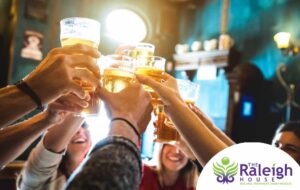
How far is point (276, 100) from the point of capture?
6410 mm

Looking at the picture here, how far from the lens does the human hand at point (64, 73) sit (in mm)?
1094

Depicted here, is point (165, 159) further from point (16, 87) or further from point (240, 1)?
point (240, 1)

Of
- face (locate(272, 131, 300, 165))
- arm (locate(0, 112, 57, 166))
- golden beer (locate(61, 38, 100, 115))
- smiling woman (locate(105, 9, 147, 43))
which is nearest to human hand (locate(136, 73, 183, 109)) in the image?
golden beer (locate(61, 38, 100, 115))

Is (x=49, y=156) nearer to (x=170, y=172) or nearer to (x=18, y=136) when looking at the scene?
(x=18, y=136)

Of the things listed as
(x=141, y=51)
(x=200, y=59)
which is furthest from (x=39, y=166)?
(x=200, y=59)

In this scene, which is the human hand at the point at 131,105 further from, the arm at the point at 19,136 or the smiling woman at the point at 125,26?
the smiling woman at the point at 125,26

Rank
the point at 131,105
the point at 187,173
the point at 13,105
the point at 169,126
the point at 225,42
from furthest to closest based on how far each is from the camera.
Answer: the point at 225,42, the point at 187,173, the point at 169,126, the point at 13,105, the point at 131,105

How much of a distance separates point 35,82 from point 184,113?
1.67ft

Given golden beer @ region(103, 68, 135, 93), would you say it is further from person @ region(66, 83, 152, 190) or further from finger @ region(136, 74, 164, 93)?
person @ region(66, 83, 152, 190)

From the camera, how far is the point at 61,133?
1558mm

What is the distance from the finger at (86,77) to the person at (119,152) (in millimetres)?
206

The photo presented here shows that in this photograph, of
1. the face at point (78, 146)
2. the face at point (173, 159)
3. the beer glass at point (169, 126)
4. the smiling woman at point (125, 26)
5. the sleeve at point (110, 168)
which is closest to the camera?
the sleeve at point (110, 168)

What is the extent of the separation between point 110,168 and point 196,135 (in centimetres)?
48

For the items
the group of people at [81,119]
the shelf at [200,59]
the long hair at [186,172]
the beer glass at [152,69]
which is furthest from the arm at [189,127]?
the shelf at [200,59]
